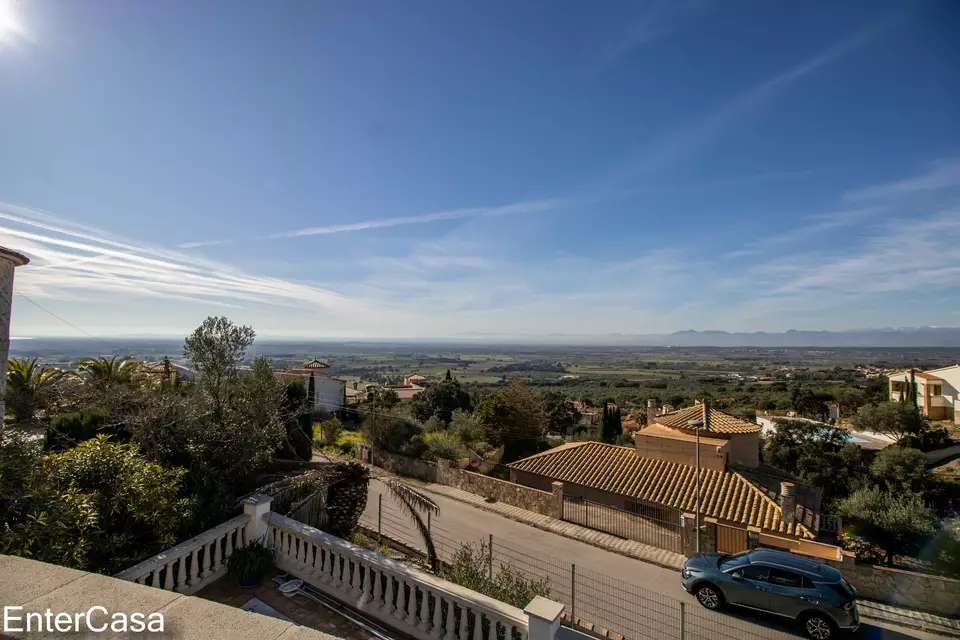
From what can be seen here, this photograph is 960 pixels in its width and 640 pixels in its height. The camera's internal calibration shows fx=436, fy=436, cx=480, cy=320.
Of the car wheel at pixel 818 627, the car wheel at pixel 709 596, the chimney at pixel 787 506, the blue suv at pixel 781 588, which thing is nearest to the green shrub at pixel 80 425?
the car wheel at pixel 709 596

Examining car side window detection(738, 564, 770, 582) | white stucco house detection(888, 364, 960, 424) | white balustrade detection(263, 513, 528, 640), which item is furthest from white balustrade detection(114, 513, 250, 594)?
white stucco house detection(888, 364, 960, 424)

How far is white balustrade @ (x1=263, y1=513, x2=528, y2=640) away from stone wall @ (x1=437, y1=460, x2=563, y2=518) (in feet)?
33.5

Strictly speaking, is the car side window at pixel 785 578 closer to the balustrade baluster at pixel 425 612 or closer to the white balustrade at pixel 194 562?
the balustrade baluster at pixel 425 612

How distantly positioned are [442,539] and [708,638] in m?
6.67

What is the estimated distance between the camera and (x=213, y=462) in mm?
7516

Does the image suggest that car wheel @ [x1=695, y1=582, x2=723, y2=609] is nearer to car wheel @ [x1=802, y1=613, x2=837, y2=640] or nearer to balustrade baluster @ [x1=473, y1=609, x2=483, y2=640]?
car wheel @ [x1=802, y1=613, x2=837, y2=640]

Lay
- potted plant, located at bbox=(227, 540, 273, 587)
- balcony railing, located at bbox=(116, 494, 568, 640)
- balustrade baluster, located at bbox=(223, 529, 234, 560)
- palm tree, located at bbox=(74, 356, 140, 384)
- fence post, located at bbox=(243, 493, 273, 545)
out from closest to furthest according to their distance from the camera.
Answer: balcony railing, located at bbox=(116, 494, 568, 640) < potted plant, located at bbox=(227, 540, 273, 587) < balustrade baluster, located at bbox=(223, 529, 234, 560) < fence post, located at bbox=(243, 493, 273, 545) < palm tree, located at bbox=(74, 356, 140, 384)

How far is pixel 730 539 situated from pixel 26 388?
77.8ft

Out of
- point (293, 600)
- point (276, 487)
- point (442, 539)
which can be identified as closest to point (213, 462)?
point (276, 487)

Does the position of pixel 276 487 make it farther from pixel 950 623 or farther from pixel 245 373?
pixel 950 623

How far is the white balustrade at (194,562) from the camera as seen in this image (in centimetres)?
494

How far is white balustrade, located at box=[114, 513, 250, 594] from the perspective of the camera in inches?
194

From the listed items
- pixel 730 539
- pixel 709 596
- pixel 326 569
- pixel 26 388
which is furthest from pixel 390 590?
pixel 26 388

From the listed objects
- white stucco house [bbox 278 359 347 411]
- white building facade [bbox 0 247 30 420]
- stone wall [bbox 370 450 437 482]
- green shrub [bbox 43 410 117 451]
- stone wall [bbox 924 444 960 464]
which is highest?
white building facade [bbox 0 247 30 420]
